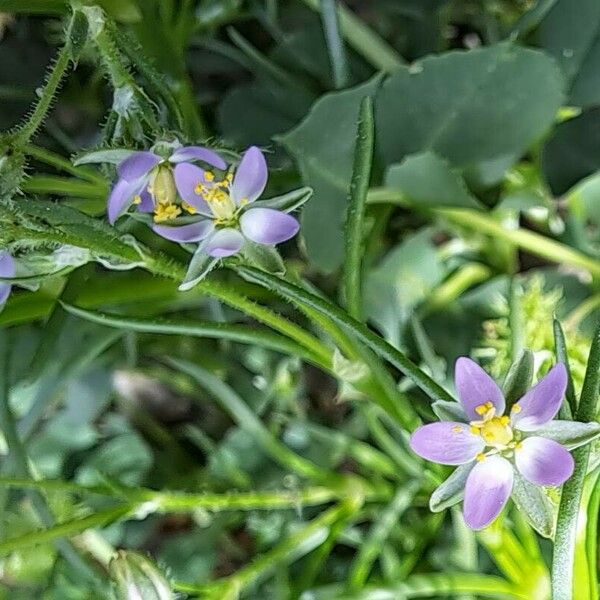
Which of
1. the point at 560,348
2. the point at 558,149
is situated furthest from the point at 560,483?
the point at 558,149

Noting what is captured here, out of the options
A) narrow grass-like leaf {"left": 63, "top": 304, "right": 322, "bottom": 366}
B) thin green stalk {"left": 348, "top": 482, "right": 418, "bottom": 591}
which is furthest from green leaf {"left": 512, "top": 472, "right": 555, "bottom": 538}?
thin green stalk {"left": 348, "top": 482, "right": 418, "bottom": 591}

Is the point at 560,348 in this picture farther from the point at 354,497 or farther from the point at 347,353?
the point at 354,497

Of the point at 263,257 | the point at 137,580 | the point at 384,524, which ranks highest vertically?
the point at 263,257

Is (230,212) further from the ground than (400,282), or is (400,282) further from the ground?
(230,212)

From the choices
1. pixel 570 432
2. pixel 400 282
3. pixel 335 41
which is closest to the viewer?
pixel 570 432

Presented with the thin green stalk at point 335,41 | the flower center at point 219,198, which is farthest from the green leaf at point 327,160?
the flower center at point 219,198

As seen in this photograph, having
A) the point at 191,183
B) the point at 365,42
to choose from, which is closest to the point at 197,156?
the point at 191,183

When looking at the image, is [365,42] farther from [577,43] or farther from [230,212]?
[230,212]
